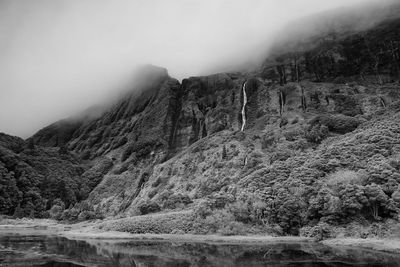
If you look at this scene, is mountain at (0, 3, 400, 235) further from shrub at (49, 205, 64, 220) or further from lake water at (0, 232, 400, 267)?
lake water at (0, 232, 400, 267)

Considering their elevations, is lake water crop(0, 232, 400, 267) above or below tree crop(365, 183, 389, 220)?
above

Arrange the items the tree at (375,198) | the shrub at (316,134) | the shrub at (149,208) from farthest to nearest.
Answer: the shrub at (316,134)
the shrub at (149,208)
the tree at (375,198)

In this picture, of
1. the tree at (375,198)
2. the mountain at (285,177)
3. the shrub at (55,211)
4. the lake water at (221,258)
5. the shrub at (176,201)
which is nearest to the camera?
the lake water at (221,258)

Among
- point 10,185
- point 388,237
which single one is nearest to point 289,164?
point 388,237

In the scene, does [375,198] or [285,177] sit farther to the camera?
[285,177]

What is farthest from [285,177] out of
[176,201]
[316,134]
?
[176,201]

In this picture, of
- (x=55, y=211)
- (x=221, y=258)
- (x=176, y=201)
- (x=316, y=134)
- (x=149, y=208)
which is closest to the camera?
(x=221, y=258)

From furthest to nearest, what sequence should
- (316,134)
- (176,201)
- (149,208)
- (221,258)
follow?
(316,134), (149,208), (176,201), (221,258)

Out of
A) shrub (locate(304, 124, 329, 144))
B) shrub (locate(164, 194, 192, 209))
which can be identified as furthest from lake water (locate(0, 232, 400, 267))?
shrub (locate(304, 124, 329, 144))

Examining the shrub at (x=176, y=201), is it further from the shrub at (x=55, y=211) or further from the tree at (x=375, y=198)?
the tree at (x=375, y=198)

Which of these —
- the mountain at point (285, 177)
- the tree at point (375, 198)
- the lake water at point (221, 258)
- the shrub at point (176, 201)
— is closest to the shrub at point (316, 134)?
the mountain at point (285, 177)

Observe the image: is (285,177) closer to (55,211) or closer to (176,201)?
(176,201)

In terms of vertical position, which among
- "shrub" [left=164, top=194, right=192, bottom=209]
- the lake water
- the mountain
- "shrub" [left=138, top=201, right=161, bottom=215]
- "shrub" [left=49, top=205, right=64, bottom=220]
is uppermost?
the lake water

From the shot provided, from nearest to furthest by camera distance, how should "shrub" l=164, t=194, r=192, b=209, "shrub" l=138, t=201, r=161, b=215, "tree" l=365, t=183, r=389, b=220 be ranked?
"tree" l=365, t=183, r=389, b=220 → "shrub" l=164, t=194, r=192, b=209 → "shrub" l=138, t=201, r=161, b=215
